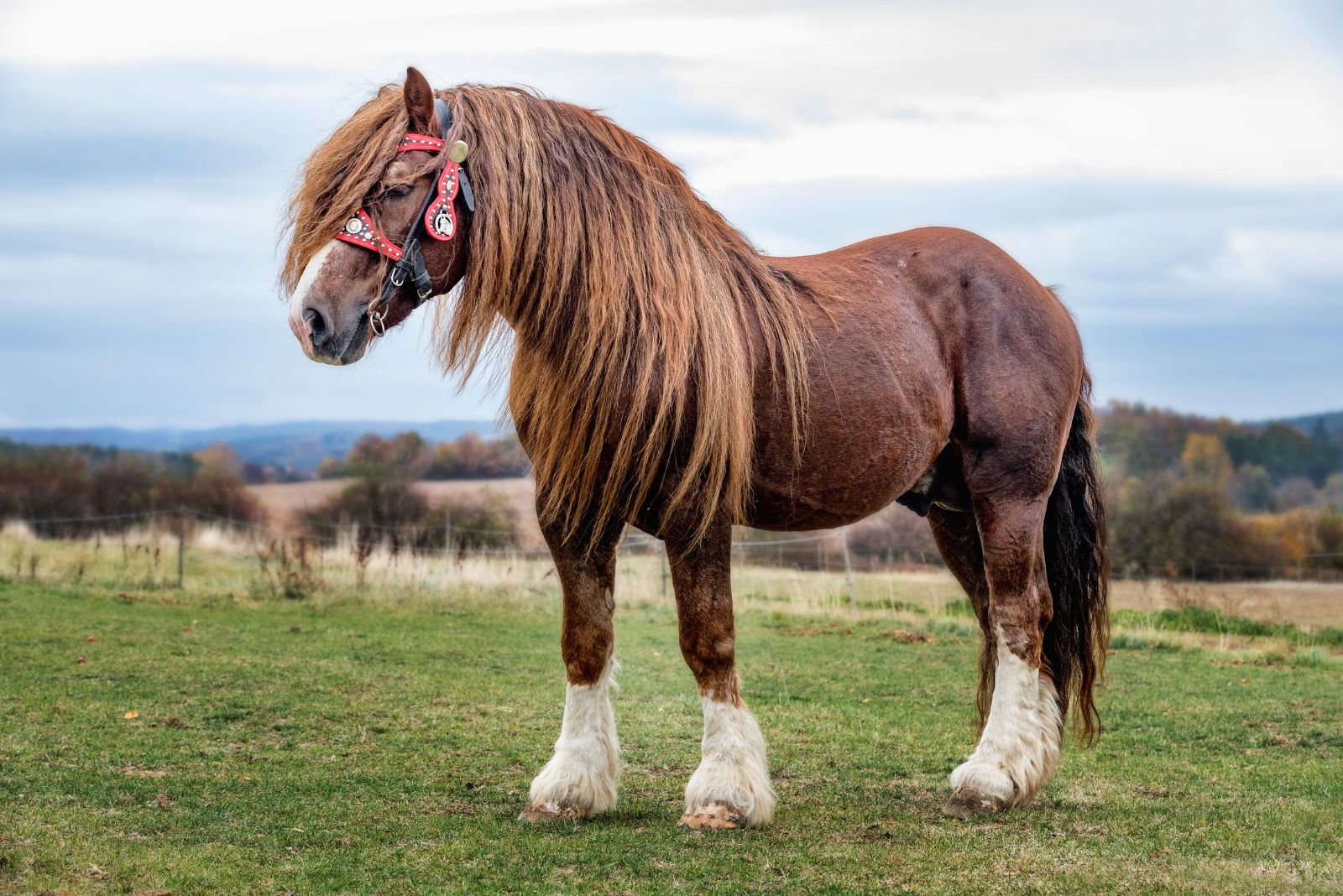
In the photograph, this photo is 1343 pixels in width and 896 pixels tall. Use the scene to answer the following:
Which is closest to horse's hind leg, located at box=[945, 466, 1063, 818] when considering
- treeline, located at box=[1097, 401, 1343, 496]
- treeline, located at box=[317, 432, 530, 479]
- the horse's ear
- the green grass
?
the green grass

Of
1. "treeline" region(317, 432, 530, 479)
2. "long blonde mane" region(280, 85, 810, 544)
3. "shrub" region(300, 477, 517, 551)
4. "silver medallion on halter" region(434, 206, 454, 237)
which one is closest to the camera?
"silver medallion on halter" region(434, 206, 454, 237)

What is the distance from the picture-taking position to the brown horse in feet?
13.4

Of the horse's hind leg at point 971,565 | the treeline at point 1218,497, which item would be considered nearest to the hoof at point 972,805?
the horse's hind leg at point 971,565

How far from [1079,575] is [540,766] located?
277 centimetres

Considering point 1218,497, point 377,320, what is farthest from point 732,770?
point 1218,497

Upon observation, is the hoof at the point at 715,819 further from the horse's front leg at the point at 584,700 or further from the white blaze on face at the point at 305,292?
the white blaze on face at the point at 305,292

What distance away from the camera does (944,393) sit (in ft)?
16.7

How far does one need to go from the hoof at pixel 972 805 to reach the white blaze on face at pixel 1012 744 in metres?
0.01

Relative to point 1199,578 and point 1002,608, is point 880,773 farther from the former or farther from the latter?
point 1199,578

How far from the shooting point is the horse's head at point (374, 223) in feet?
12.8

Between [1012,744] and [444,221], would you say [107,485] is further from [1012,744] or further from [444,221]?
[1012,744]

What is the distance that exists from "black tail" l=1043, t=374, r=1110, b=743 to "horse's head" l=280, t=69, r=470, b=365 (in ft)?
10.7

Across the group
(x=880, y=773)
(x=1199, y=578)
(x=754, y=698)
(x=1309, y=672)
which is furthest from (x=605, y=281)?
(x=1199, y=578)

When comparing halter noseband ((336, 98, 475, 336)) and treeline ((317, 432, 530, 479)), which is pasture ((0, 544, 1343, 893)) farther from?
treeline ((317, 432, 530, 479))
